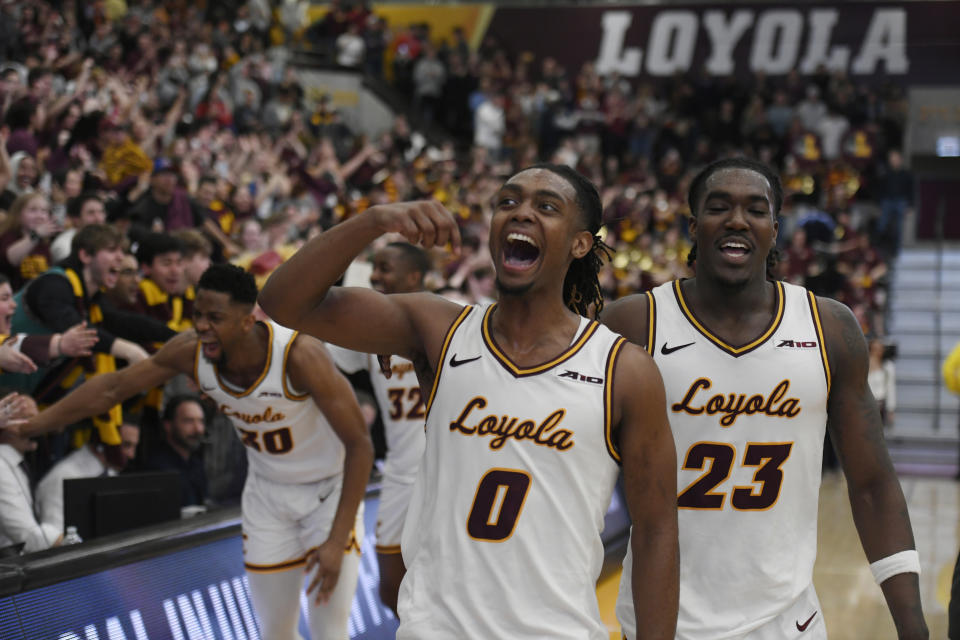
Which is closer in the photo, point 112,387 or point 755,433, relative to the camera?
point 755,433

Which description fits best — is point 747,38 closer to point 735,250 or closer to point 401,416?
point 401,416

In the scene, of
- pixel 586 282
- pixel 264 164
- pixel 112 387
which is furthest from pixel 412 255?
pixel 264 164

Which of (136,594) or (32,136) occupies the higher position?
(32,136)

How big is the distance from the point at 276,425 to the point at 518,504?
91.2 inches

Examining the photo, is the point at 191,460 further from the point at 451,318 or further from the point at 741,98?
the point at 741,98

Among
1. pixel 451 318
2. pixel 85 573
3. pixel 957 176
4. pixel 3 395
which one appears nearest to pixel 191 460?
pixel 3 395

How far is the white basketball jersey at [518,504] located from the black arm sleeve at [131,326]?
3.99 m

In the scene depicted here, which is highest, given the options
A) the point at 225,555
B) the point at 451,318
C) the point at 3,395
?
the point at 451,318

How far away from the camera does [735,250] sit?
9.48 ft

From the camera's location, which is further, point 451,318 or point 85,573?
point 85,573

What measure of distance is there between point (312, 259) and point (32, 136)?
7715 mm

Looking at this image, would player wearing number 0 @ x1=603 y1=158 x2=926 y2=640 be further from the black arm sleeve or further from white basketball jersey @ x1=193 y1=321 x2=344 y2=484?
the black arm sleeve

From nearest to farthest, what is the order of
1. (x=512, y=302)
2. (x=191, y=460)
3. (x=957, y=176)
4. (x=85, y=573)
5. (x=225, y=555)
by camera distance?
(x=512, y=302), (x=85, y=573), (x=225, y=555), (x=191, y=460), (x=957, y=176)

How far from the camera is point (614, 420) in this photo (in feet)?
8.03
